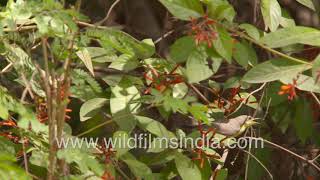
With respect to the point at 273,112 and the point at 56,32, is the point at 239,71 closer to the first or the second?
the point at 273,112

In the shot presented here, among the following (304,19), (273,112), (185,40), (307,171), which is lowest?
(307,171)

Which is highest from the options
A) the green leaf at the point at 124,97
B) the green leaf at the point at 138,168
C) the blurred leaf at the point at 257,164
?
the green leaf at the point at 124,97

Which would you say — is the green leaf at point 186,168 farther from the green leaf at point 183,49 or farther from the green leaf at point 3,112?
the green leaf at point 3,112

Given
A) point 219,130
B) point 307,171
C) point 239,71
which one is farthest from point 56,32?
point 307,171

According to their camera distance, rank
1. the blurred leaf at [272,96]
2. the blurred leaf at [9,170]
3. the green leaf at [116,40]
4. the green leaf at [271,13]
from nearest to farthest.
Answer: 1. the blurred leaf at [9,170]
2. the green leaf at [116,40]
3. the green leaf at [271,13]
4. the blurred leaf at [272,96]

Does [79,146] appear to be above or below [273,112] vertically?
above

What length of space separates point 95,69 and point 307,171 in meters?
0.69

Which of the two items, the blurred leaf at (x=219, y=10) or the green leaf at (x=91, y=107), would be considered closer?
the blurred leaf at (x=219, y=10)

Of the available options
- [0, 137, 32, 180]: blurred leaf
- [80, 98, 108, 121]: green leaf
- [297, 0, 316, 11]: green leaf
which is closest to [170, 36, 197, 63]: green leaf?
[80, 98, 108, 121]: green leaf

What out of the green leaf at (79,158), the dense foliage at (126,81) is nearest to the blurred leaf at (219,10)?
the dense foliage at (126,81)

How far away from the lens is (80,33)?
1.38m

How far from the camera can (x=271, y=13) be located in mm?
1605

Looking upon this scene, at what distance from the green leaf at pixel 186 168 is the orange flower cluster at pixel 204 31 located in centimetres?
26

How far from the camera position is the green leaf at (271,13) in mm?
1592
